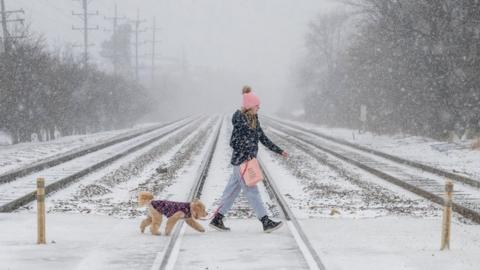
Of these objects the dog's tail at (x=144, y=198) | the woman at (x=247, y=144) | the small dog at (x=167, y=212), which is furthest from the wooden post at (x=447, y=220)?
the dog's tail at (x=144, y=198)

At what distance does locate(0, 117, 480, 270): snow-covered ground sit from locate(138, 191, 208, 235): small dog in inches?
6.0

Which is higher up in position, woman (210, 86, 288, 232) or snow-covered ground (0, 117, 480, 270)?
woman (210, 86, 288, 232)

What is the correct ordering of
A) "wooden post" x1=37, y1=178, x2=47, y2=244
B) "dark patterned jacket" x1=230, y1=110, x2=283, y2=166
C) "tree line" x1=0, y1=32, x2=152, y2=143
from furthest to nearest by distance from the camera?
"tree line" x1=0, y1=32, x2=152, y2=143
"dark patterned jacket" x1=230, y1=110, x2=283, y2=166
"wooden post" x1=37, y1=178, x2=47, y2=244

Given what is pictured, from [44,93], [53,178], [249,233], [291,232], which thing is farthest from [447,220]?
[44,93]

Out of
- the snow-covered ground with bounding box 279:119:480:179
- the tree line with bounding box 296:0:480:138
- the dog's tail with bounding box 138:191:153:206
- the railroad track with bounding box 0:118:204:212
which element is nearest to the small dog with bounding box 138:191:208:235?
the dog's tail with bounding box 138:191:153:206

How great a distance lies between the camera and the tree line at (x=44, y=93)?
32469mm

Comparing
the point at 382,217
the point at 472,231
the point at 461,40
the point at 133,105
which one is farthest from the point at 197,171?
the point at 133,105

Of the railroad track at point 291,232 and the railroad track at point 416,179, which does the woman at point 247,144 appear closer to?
the railroad track at point 291,232

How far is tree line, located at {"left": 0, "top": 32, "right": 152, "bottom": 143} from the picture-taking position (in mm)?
32469

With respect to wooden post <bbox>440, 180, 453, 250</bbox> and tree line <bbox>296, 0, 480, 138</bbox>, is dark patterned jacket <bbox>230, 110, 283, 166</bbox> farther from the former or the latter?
tree line <bbox>296, 0, 480, 138</bbox>

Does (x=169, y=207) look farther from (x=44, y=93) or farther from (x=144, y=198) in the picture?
(x=44, y=93)

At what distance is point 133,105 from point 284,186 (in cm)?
5068

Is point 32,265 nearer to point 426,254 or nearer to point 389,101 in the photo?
point 426,254

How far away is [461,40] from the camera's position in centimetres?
2692
